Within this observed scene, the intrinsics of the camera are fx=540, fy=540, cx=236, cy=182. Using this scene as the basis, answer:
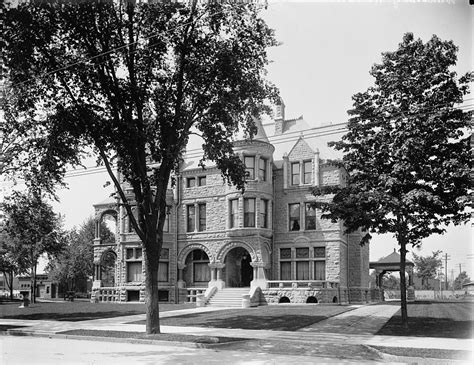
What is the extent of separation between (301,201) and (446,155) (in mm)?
19815

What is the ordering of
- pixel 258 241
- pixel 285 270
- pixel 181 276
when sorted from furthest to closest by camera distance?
pixel 181 276 < pixel 285 270 < pixel 258 241

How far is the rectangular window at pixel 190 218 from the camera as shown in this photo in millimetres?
39188

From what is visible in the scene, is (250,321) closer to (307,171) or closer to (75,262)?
(307,171)

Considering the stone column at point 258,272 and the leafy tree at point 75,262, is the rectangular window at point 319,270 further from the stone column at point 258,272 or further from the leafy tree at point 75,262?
the leafy tree at point 75,262

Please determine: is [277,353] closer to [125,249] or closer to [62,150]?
[62,150]

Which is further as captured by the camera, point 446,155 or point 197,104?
point 197,104

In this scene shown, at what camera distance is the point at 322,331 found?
61.6 ft

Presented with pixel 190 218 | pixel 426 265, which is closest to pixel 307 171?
pixel 190 218

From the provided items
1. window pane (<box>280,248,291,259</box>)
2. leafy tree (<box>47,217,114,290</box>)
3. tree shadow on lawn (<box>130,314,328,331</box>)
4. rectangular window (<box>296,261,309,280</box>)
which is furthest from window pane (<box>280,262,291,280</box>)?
leafy tree (<box>47,217,114,290</box>)

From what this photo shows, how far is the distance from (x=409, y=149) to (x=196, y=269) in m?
25.0

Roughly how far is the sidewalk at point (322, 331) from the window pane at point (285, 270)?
11.2m

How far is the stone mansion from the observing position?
115 ft

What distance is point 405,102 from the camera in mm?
18062

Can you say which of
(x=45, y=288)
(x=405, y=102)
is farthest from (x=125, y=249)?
(x=45, y=288)
